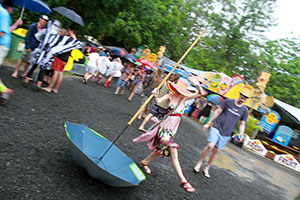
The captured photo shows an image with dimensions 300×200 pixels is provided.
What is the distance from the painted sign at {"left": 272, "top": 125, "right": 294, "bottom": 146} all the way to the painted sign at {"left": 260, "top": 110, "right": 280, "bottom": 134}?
80 centimetres

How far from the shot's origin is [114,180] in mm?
2646

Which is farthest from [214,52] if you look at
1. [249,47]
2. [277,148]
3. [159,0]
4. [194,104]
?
[277,148]

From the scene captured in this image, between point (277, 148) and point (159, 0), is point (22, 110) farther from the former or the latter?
point (159, 0)

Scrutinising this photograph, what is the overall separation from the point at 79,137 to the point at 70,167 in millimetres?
410

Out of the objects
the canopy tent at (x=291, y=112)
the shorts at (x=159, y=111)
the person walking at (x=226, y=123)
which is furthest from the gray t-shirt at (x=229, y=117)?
the canopy tent at (x=291, y=112)

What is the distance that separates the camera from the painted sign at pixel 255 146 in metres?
14.6

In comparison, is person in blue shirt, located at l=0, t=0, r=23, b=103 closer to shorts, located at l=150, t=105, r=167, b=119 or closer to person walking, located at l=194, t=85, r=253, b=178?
shorts, located at l=150, t=105, r=167, b=119

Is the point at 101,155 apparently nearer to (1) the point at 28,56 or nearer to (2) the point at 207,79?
(1) the point at 28,56

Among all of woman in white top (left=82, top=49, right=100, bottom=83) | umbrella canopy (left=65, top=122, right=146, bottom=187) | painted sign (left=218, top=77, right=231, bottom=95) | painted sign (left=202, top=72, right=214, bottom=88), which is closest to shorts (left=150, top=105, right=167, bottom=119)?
umbrella canopy (left=65, top=122, right=146, bottom=187)

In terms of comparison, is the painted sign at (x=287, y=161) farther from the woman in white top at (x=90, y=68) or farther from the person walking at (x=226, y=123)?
the woman in white top at (x=90, y=68)

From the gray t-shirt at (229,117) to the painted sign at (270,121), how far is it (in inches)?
496

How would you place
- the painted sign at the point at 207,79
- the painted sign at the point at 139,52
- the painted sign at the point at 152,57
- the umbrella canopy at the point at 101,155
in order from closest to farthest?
the umbrella canopy at the point at 101,155, the painted sign at the point at 207,79, the painted sign at the point at 152,57, the painted sign at the point at 139,52

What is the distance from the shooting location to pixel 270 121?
630 inches

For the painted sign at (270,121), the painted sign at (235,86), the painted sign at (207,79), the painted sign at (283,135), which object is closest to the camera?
the painted sign at (235,86)
